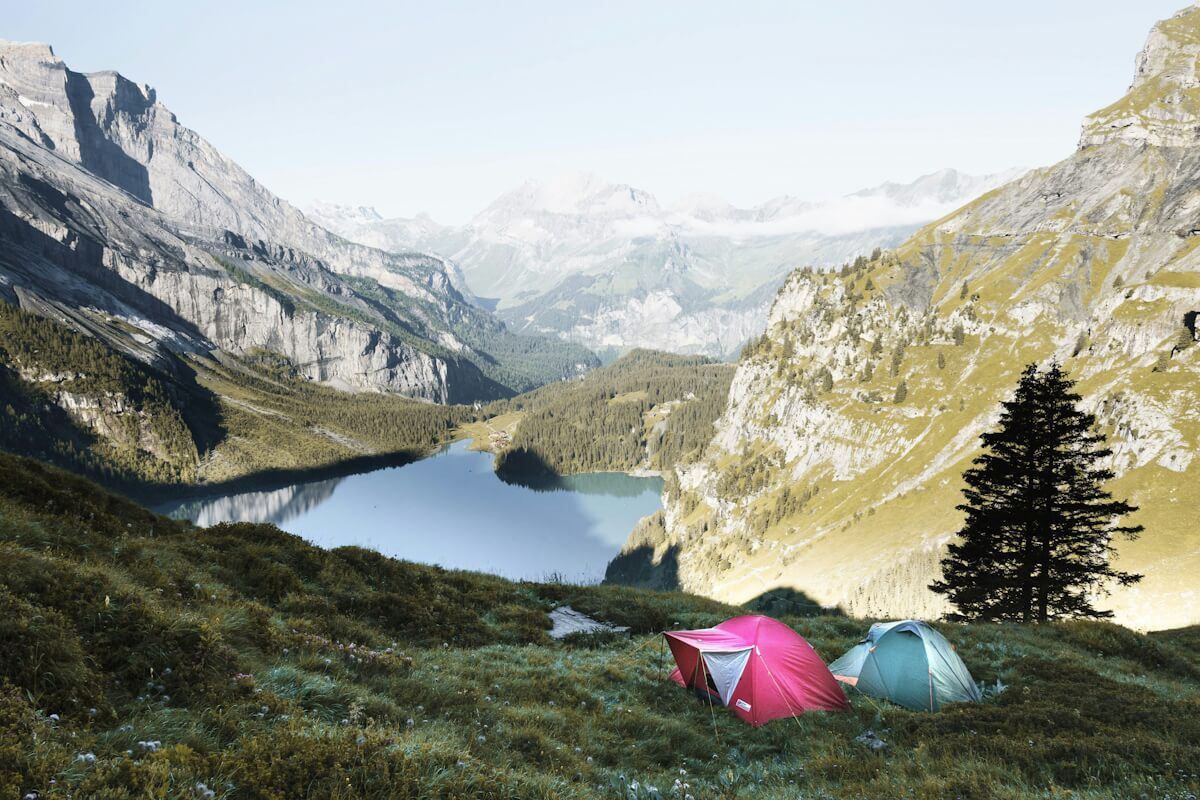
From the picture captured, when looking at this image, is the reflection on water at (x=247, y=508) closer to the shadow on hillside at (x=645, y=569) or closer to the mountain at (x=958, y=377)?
the shadow on hillside at (x=645, y=569)

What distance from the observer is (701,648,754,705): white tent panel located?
1546 centimetres

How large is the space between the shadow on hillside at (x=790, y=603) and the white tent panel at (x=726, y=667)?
199 feet

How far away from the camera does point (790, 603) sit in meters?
80.1

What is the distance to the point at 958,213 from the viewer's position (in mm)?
188375

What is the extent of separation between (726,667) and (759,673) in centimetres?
96

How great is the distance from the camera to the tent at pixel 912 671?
627 inches

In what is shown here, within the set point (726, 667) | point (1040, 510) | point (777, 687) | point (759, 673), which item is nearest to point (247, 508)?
point (726, 667)

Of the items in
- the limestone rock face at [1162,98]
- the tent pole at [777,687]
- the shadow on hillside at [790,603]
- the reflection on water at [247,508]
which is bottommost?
the shadow on hillside at [790,603]

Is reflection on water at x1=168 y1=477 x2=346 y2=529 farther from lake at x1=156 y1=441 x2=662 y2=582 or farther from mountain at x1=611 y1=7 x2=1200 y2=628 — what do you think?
mountain at x1=611 y1=7 x2=1200 y2=628

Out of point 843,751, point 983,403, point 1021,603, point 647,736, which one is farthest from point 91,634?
point 983,403

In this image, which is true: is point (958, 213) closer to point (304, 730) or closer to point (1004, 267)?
point (1004, 267)

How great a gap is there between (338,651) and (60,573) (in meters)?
5.69

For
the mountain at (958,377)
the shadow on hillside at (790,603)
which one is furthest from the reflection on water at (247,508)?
the shadow on hillside at (790,603)

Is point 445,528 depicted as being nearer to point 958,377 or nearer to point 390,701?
point 958,377
